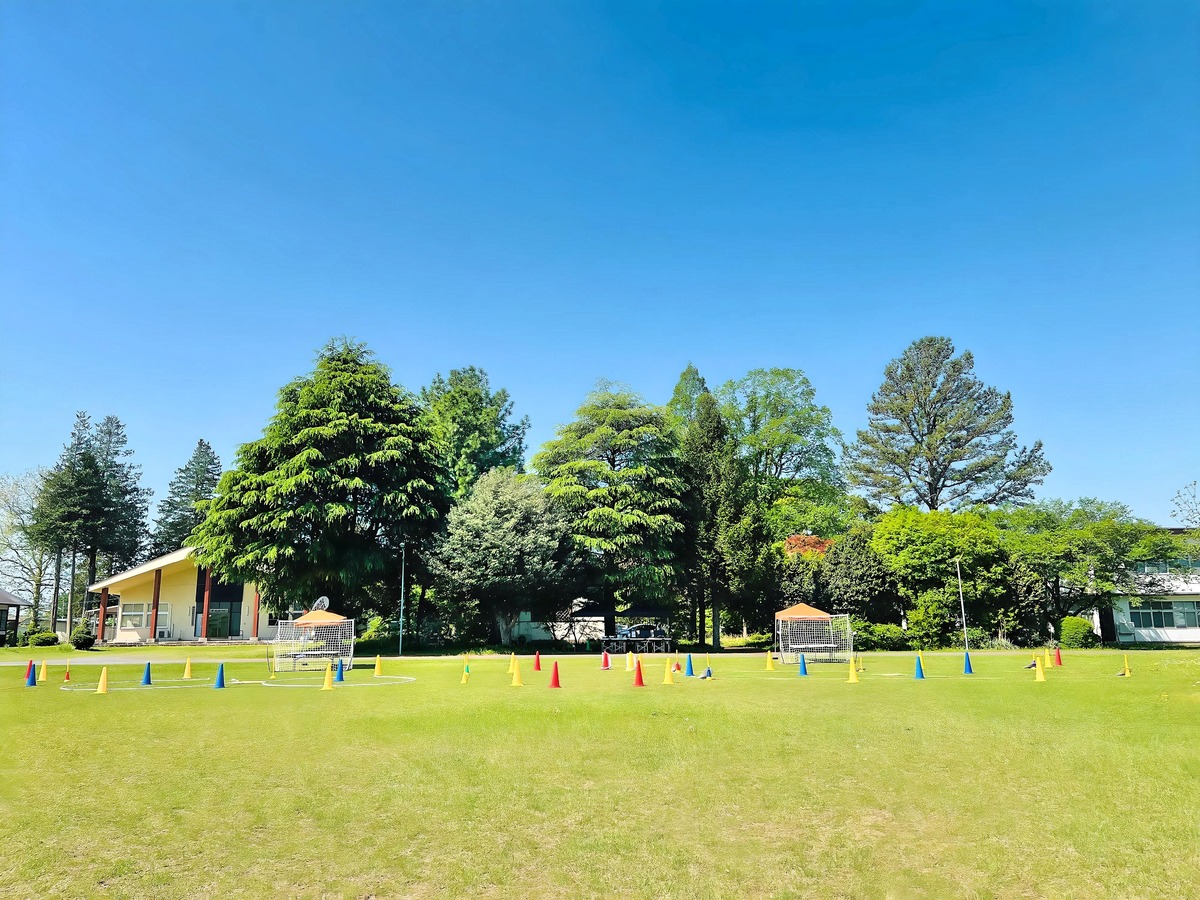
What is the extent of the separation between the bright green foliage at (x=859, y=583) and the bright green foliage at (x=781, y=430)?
10.3 meters

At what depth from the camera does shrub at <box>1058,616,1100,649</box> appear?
153 ft

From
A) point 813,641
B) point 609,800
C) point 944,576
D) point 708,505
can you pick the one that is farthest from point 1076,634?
point 609,800

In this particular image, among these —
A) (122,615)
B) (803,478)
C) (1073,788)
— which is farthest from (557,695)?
(122,615)

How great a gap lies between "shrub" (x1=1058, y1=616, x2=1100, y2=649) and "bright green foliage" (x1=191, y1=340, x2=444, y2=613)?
36.7 meters

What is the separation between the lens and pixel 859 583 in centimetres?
4588

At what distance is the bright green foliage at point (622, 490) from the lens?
45.1 meters

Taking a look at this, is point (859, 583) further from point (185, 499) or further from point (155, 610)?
point (185, 499)

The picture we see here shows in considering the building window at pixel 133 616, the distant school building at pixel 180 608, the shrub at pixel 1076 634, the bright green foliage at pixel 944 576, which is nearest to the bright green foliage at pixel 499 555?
the bright green foliage at pixel 944 576

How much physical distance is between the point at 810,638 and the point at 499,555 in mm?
16022

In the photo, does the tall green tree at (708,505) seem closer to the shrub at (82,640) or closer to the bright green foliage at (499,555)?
the bright green foliage at (499,555)

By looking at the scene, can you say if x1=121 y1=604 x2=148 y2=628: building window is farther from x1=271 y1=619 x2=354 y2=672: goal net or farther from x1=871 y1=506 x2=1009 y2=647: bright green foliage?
x1=871 y1=506 x2=1009 y2=647: bright green foliage

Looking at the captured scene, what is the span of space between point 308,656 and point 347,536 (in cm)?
1521

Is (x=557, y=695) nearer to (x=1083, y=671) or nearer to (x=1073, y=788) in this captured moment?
(x=1073, y=788)

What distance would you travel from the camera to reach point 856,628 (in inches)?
1768
